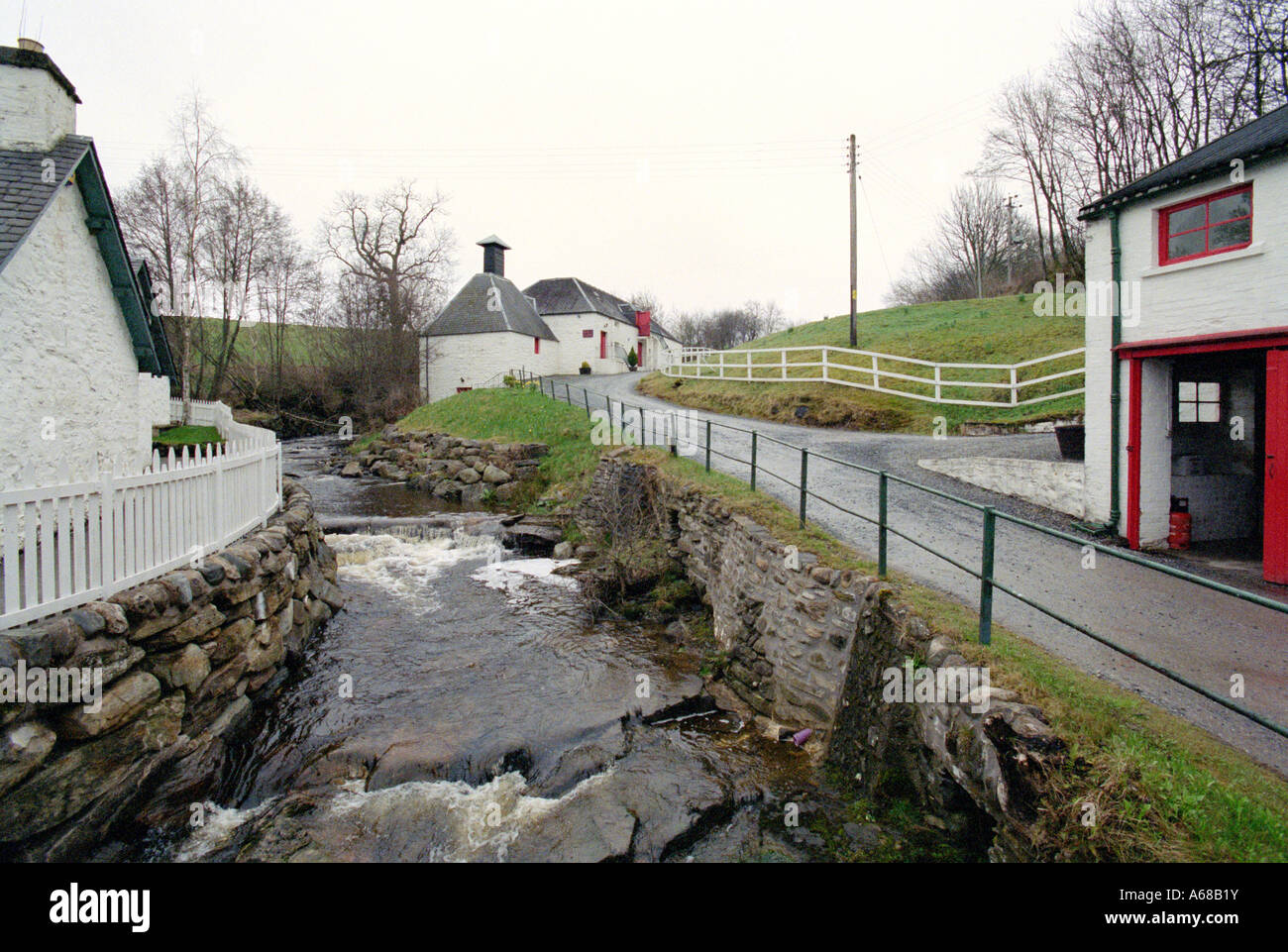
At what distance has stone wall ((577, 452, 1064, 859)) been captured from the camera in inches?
146

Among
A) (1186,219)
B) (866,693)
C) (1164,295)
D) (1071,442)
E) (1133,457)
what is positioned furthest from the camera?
(1071,442)

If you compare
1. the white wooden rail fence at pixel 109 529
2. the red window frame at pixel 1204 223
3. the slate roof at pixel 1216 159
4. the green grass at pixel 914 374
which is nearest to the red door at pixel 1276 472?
the red window frame at pixel 1204 223

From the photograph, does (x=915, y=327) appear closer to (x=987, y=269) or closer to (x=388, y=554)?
(x=388, y=554)

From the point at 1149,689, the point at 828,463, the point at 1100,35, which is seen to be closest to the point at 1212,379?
the point at 828,463

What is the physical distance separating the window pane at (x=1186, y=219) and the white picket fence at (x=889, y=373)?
6.57 metres

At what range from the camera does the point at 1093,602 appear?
248 inches

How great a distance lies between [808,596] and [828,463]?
6.41 meters

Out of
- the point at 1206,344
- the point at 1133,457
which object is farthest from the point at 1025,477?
the point at 1206,344

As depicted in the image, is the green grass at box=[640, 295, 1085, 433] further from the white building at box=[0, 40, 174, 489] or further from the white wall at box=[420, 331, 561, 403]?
the white building at box=[0, 40, 174, 489]

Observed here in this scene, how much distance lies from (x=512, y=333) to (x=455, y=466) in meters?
17.6

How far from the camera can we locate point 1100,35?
26.0 meters

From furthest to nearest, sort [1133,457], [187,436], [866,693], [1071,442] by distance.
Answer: [187,436]
[1071,442]
[1133,457]
[866,693]

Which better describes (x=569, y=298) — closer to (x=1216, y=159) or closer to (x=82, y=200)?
(x=82, y=200)
